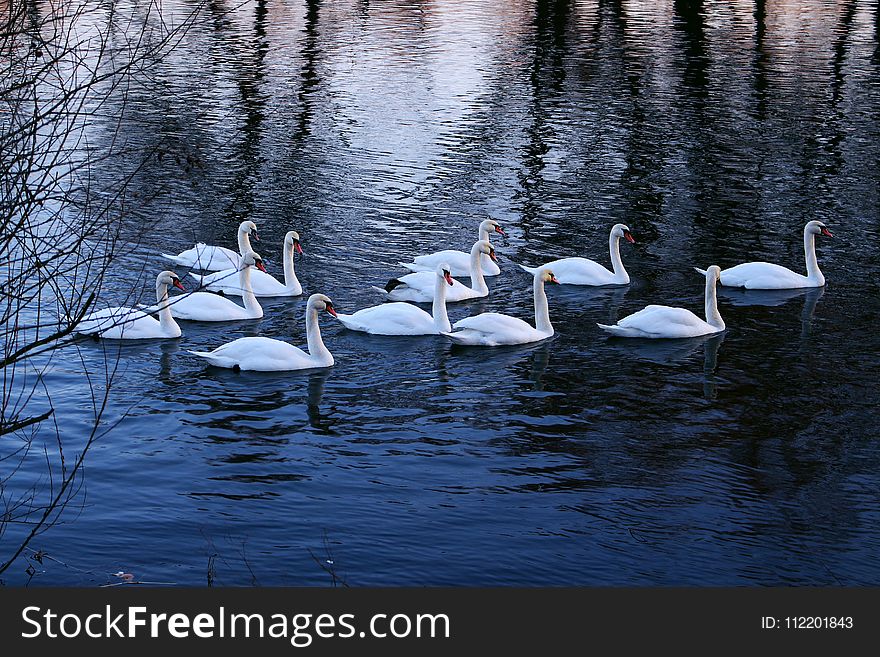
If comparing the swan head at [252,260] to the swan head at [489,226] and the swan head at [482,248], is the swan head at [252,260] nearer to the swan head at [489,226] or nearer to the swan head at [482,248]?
the swan head at [482,248]

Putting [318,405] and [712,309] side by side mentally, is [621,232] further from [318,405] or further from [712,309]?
[318,405]

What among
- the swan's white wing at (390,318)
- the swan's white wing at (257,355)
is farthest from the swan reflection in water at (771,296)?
the swan's white wing at (257,355)

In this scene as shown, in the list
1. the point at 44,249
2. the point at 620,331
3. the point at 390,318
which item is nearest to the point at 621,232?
the point at 620,331

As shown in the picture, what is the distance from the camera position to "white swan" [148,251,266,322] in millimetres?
18875

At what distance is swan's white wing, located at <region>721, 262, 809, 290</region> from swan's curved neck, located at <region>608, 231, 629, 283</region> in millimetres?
1716

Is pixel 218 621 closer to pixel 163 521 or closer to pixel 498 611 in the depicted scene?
pixel 498 611

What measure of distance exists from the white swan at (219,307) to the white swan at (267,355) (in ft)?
6.33

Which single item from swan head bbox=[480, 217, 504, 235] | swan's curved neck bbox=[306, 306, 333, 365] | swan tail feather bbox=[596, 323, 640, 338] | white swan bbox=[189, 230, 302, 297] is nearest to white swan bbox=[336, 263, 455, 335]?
swan's curved neck bbox=[306, 306, 333, 365]

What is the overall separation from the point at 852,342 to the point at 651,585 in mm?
8788

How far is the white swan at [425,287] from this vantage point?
20.2m

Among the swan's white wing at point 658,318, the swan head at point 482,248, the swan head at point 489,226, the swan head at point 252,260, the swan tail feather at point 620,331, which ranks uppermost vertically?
the swan head at point 252,260

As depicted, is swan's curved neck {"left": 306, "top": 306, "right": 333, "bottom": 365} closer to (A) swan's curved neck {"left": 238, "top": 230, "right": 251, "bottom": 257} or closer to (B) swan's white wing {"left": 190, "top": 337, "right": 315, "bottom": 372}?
(B) swan's white wing {"left": 190, "top": 337, "right": 315, "bottom": 372}

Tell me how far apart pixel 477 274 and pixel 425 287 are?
98cm

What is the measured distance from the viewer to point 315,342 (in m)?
17.1
